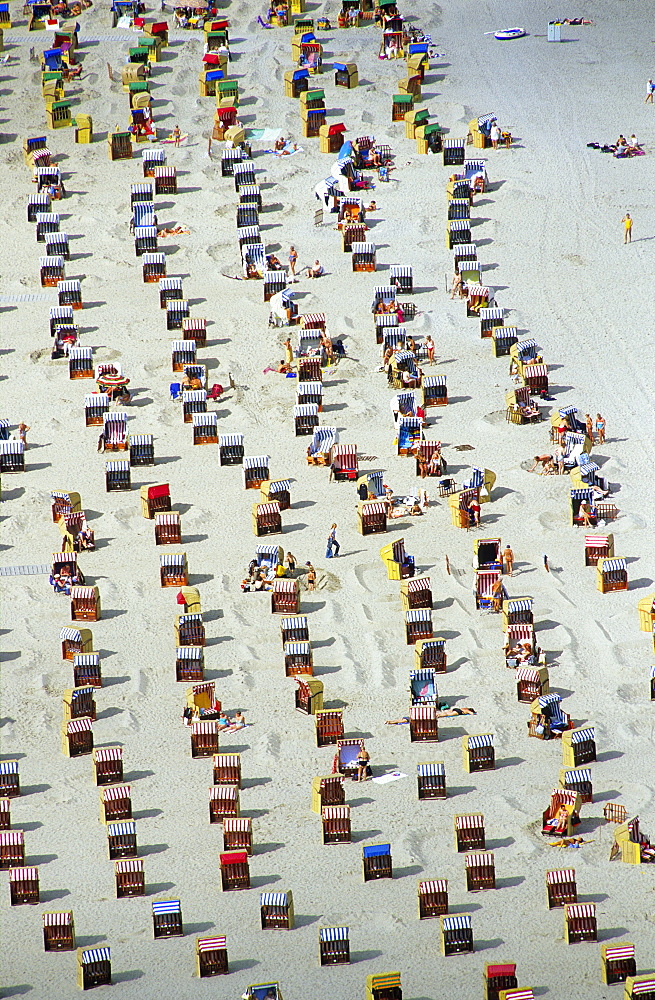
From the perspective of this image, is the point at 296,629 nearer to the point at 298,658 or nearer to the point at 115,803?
the point at 298,658

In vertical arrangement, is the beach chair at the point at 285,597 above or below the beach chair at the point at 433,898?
Answer: above

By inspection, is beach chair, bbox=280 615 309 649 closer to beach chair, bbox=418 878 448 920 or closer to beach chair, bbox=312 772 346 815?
beach chair, bbox=312 772 346 815

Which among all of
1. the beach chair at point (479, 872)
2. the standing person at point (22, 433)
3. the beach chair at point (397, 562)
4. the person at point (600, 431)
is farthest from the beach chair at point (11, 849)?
the person at point (600, 431)

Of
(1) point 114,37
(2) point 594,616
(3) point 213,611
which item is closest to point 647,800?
(2) point 594,616

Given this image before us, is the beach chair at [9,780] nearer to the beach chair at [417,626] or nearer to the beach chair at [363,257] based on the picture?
the beach chair at [417,626]

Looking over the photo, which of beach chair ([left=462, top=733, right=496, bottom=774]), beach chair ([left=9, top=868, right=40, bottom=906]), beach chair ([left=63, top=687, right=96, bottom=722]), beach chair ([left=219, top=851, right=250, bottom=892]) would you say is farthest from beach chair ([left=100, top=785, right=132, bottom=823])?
beach chair ([left=462, top=733, right=496, bottom=774])

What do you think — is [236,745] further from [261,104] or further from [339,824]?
[261,104]
